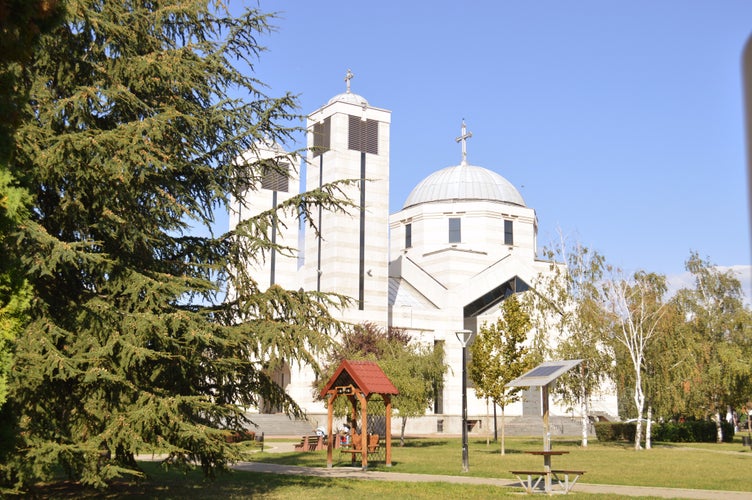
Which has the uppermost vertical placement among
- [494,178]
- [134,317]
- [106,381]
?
[494,178]

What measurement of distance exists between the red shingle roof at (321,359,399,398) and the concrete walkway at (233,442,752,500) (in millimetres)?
2519

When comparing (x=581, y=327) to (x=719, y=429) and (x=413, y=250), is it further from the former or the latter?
(x=413, y=250)

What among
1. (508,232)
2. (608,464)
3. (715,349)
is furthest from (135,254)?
(508,232)

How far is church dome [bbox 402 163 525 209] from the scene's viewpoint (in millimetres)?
68312

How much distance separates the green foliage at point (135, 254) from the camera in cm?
1404

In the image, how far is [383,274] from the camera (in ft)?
178

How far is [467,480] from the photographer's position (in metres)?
20.5

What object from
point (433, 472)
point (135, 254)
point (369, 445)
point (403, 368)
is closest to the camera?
point (135, 254)

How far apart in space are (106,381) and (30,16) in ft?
24.0

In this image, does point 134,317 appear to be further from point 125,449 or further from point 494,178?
point 494,178

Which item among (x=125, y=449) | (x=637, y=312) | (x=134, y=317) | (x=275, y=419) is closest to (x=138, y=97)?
(x=134, y=317)

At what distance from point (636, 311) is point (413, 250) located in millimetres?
32143

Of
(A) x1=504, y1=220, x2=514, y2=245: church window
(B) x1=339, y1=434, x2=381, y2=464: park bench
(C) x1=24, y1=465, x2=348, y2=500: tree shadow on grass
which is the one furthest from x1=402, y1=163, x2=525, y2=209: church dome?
(C) x1=24, y1=465, x2=348, y2=500: tree shadow on grass

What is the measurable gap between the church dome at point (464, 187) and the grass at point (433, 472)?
37.9 m
